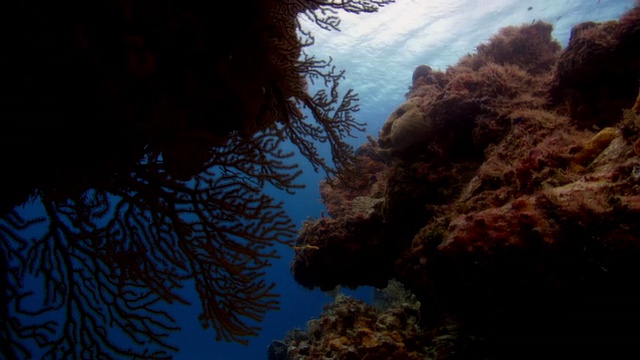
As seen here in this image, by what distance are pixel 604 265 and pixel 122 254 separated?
468 centimetres

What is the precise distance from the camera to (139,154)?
3.53 m

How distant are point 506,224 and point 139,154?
13.1 ft

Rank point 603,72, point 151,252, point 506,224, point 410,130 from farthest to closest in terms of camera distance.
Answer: point 410,130 < point 603,72 < point 151,252 < point 506,224

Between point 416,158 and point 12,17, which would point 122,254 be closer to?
point 12,17

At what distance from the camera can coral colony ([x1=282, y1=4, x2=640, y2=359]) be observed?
2570 millimetres

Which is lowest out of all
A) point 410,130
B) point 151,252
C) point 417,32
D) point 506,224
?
point 506,224

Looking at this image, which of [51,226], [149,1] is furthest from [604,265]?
[51,226]

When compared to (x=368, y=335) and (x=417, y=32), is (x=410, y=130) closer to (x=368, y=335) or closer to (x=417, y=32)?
(x=368, y=335)

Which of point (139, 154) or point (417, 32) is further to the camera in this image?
point (417, 32)

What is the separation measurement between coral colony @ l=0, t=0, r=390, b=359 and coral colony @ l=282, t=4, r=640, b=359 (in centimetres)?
212

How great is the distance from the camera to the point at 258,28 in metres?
3.40

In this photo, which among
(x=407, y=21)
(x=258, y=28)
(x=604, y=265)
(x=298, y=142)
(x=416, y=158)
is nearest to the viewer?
(x=604, y=265)

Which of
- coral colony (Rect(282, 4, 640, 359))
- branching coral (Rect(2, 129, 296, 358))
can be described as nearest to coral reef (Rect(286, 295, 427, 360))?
coral colony (Rect(282, 4, 640, 359))

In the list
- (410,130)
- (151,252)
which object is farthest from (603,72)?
(151,252)
